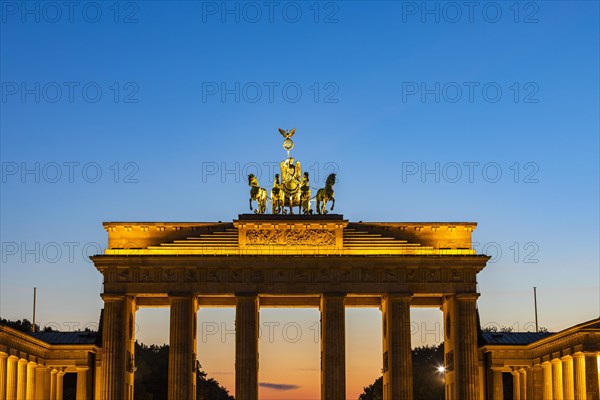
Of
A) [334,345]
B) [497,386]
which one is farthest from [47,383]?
[497,386]

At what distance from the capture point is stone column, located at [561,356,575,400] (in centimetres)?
7569

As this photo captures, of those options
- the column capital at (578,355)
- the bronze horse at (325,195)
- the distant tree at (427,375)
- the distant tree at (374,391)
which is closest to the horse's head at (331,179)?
the bronze horse at (325,195)

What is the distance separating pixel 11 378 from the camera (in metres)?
73.9

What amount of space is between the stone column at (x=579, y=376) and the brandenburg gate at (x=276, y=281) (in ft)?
37.9

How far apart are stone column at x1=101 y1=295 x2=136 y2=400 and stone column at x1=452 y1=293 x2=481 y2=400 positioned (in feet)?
81.0

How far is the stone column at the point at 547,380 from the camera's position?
8381 cm

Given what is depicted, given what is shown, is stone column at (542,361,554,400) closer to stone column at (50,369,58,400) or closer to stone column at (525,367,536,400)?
stone column at (525,367,536,400)

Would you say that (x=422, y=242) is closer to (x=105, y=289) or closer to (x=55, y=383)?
(x=105, y=289)

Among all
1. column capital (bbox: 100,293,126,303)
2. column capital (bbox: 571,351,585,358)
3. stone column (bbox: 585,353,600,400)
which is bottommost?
stone column (bbox: 585,353,600,400)

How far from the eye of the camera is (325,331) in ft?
277

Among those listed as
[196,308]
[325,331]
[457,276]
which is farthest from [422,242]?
[196,308]

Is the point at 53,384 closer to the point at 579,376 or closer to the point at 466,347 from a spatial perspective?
the point at 466,347

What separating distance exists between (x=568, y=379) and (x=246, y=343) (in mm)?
23652

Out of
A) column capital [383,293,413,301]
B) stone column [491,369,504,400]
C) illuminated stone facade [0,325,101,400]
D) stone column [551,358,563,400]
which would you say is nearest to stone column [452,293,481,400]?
column capital [383,293,413,301]
